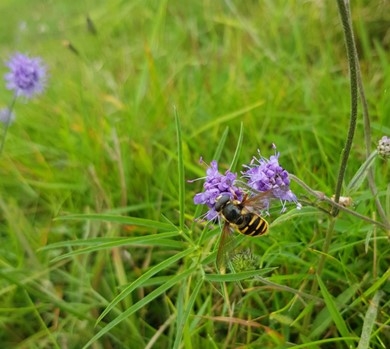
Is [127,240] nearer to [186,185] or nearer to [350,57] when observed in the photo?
[350,57]

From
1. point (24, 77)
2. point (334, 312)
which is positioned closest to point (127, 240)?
point (334, 312)

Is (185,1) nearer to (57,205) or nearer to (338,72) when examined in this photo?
(338,72)

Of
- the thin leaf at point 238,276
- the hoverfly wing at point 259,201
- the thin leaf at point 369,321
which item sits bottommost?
the thin leaf at point 369,321

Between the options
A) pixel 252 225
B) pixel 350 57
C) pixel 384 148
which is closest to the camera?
pixel 350 57

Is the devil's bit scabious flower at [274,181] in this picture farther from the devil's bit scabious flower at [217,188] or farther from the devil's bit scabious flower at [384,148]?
the devil's bit scabious flower at [384,148]

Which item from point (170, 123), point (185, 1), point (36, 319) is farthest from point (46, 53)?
point (36, 319)

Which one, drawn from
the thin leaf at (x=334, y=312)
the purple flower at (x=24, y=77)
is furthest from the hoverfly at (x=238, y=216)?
the purple flower at (x=24, y=77)

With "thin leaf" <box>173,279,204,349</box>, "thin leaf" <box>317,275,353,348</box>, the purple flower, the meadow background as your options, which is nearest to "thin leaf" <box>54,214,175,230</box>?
the meadow background
